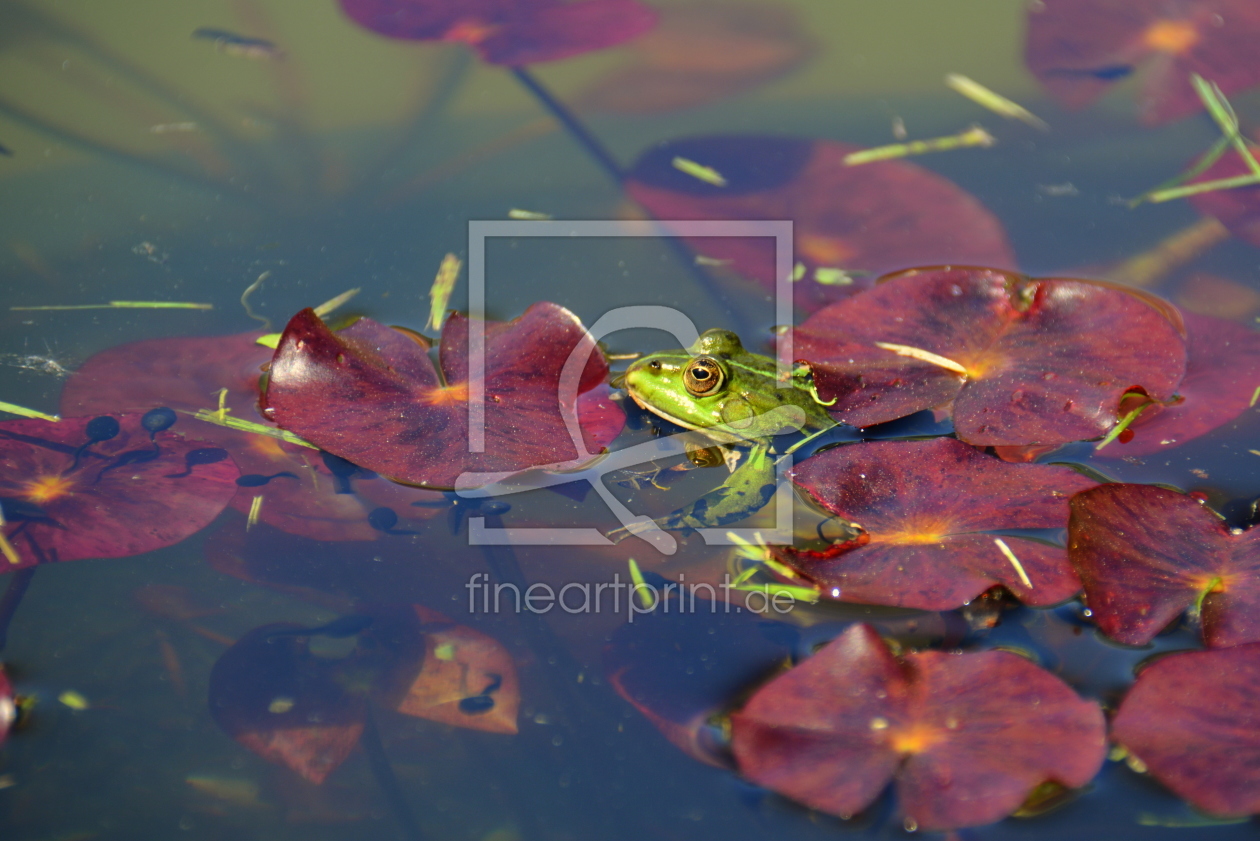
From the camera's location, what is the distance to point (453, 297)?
9.09 feet

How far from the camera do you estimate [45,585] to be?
2.00m

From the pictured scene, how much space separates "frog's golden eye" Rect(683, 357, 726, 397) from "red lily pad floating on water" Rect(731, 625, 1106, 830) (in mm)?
877

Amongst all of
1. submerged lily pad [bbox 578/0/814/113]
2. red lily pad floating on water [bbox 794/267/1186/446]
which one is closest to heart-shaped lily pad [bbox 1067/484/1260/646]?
red lily pad floating on water [bbox 794/267/1186/446]

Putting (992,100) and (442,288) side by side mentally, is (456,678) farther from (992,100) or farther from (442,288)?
(992,100)

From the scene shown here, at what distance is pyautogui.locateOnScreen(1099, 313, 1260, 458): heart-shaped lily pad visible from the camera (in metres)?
2.36

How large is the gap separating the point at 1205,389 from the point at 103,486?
2.90 m

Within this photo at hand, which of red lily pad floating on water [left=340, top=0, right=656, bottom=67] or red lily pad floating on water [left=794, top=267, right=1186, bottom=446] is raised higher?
red lily pad floating on water [left=340, top=0, right=656, bottom=67]

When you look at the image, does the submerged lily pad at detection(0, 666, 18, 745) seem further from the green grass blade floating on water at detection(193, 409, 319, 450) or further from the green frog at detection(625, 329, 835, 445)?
the green frog at detection(625, 329, 835, 445)

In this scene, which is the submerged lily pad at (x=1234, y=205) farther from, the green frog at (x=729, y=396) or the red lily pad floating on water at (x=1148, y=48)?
the green frog at (x=729, y=396)

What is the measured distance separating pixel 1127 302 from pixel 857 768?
5.32 feet

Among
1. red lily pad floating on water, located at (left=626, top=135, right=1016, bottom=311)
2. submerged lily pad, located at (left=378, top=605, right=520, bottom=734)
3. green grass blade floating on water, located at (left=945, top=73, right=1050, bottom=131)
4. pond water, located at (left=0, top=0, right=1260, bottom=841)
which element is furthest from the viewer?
green grass blade floating on water, located at (left=945, top=73, right=1050, bottom=131)

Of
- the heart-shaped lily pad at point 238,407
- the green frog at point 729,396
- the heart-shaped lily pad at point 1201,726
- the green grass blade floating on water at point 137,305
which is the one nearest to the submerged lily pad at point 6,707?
the heart-shaped lily pad at point 238,407

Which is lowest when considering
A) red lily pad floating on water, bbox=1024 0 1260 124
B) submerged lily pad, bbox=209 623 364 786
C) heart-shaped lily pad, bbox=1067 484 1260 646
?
submerged lily pad, bbox=209 623 364 786

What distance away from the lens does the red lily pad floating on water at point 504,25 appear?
11.6 feet
